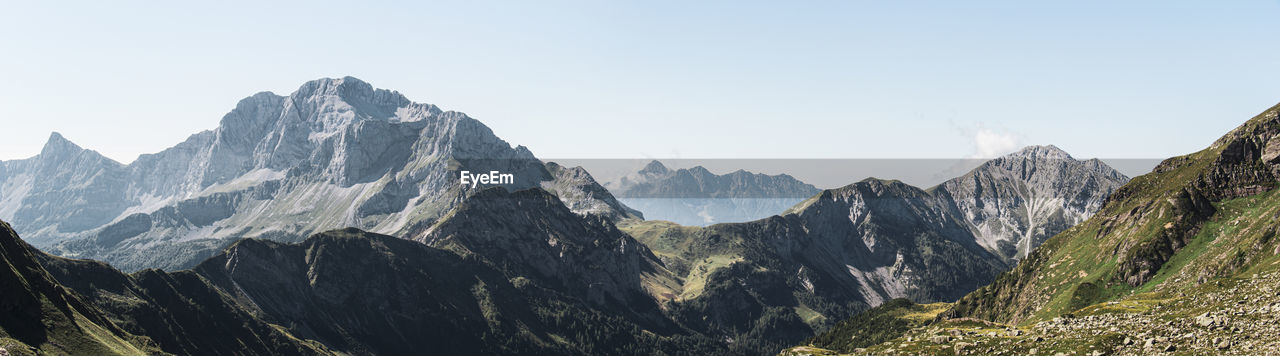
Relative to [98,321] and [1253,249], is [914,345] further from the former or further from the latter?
[98,321]

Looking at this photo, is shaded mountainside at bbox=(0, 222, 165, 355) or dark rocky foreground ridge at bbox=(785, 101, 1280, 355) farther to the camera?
shaded mountainside at bbox=(0, 222, 165, 355)

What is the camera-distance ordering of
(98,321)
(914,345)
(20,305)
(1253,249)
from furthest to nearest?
(98,321), (20,305), (1253,249), (914,345)

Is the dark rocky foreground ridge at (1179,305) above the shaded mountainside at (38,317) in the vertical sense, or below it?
above

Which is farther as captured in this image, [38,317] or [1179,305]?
[38,317]

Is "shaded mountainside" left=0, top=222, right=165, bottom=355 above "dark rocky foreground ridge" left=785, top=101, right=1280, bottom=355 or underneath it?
underneath

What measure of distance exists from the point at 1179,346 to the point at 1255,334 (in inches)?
238

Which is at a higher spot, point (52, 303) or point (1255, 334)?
point (1255, 334)

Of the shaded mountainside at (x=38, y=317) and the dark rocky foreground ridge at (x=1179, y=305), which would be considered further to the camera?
the shaded mountainside at (x=38, y=317)

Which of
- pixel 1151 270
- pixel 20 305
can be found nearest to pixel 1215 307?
pixel 1151 270

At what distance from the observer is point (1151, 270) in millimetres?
189125

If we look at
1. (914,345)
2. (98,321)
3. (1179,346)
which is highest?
(1179,346)

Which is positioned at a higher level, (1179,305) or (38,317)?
(1179,305)

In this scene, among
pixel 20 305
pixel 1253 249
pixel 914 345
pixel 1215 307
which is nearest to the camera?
→ pixel 1215 307

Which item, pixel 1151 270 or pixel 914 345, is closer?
pixel 914 345
